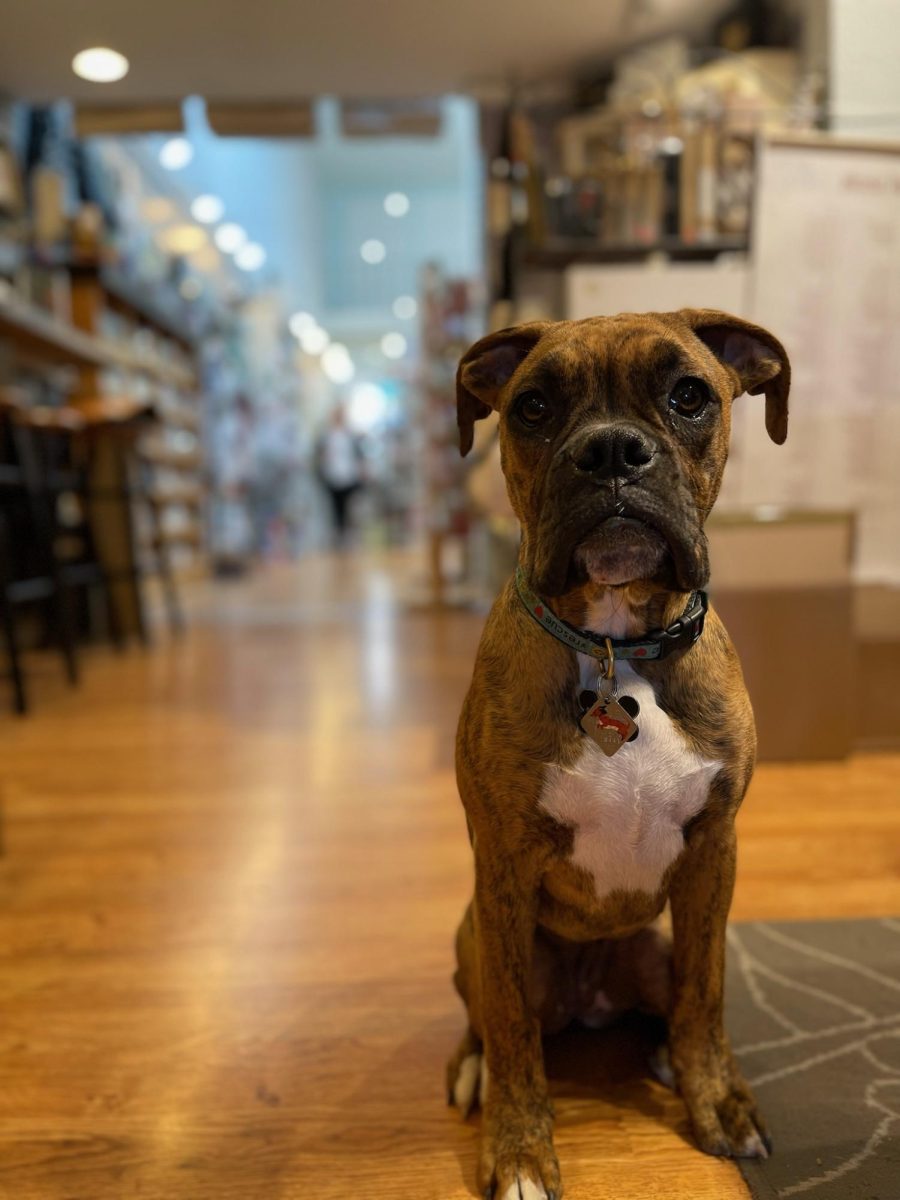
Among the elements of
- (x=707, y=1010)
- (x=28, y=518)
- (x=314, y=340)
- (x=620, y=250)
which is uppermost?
(x=314, y=340)

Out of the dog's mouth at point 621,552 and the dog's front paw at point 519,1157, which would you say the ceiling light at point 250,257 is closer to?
the dog's mouth at point 621,552

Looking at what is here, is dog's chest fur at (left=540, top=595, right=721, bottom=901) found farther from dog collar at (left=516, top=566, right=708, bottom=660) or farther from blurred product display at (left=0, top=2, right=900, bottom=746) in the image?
blurred product display at (left=0, top=2, right=900, bottom=746)

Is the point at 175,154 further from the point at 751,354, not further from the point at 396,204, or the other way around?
the point at 751,354

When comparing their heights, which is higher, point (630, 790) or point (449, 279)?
point (449, 279)

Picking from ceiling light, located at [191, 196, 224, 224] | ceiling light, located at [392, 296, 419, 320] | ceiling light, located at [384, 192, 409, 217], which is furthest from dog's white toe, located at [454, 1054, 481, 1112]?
ceiling light, located at [392, 296, 419, 320]

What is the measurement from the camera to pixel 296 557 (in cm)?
1158

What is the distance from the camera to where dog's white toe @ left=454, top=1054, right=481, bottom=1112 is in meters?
1.16

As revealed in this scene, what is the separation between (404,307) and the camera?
52.6 feet

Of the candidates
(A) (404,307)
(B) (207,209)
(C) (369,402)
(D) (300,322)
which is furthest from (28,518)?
(C) (369,402)

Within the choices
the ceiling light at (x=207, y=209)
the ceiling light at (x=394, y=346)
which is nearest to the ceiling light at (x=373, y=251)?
the ceiling light at (x=394, y=346)

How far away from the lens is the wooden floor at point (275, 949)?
1101mm

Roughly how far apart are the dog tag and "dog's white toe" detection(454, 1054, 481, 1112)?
1.65 ft

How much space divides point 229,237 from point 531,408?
36.2ft

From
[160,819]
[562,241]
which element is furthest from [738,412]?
[160,819]
